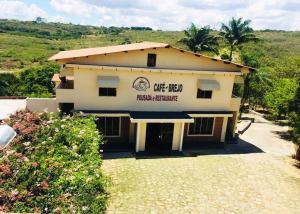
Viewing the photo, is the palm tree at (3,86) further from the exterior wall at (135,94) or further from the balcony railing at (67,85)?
the exterior wall at (135,94)

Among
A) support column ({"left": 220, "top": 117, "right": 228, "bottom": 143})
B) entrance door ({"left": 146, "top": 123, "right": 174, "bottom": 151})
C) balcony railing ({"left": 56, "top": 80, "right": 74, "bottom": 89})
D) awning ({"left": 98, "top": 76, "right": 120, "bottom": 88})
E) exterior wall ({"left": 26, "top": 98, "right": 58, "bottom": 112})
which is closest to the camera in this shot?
awning ({"left": 98, "top": 76, "right": 120, "bottom": 88})

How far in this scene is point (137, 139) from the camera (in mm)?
21828

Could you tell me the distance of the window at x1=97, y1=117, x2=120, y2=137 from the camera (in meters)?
22.0

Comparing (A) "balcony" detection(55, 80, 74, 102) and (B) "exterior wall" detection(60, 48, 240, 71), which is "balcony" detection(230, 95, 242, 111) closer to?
(B) "exterior wall" detection(60, 48, 240, 71)

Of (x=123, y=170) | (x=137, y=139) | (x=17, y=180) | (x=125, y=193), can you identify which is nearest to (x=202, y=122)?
(x=137, y=139)

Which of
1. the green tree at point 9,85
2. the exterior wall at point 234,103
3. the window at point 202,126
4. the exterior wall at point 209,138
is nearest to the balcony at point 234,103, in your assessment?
the exterior wall at point 234,103

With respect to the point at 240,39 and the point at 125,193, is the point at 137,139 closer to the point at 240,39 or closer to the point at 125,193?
the point at 125,193

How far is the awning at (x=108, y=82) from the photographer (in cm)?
2062

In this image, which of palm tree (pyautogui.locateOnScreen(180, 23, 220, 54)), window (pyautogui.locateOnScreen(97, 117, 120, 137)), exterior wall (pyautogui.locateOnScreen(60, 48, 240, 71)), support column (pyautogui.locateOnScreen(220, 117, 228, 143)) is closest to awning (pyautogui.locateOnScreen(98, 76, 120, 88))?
exterior wall (pyautogui.locateOnScreen(60, 48, 240, 71))

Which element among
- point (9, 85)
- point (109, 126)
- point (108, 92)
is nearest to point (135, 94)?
point (108, 92)

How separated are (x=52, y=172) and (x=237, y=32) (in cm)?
3159

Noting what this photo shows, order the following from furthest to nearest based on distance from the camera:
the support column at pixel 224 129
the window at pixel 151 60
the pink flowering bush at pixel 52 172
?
the support column at pixel 224 129 < the window at pixel 151 60 < the pink flowering bush at pixel 52 172

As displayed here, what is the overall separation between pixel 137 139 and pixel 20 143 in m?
9.19

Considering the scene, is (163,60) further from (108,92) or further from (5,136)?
(5,136)
